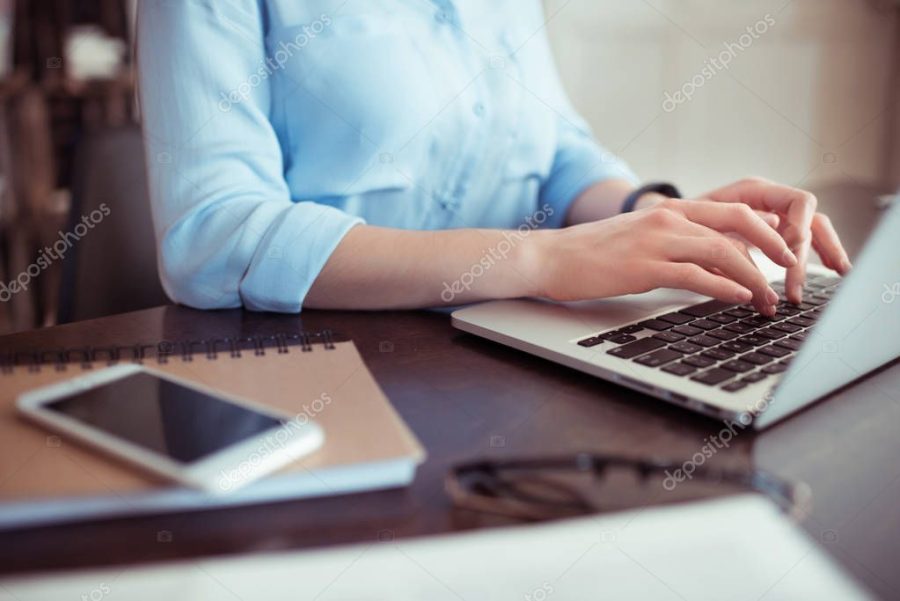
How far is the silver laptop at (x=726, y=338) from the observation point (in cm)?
44

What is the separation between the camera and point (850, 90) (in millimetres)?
3299

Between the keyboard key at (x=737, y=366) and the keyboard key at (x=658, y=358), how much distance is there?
31 millimetres

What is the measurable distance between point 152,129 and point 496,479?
53 centimetres

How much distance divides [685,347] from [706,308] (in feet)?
0.40

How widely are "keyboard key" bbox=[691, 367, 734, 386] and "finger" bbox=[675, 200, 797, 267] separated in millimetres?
184

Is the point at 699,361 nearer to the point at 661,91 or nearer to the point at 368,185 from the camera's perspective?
the point at 368,185

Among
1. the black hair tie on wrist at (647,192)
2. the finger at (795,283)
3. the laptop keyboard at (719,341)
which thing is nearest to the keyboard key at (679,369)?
the laptop keyboard at (719,341)

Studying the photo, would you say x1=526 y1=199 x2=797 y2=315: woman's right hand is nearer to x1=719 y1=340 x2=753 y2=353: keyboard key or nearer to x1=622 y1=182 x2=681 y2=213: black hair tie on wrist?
x1=719 y1=340 x2=753 y2=353: keyboard key

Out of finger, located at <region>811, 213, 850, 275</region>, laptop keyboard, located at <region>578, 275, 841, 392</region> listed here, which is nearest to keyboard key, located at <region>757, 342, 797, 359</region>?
laptop keyboard, located at <region>578, 275, 841, 392</region>

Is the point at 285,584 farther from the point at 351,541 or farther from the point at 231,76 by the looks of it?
the point at 231,76

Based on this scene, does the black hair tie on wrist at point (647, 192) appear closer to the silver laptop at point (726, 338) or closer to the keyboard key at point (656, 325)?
the silver laptop at point (726, 338)

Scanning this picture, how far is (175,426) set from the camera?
400 millimetres

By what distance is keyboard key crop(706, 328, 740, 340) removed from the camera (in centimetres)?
58

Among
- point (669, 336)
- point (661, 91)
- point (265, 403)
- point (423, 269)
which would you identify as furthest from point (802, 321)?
point (661, 91)
